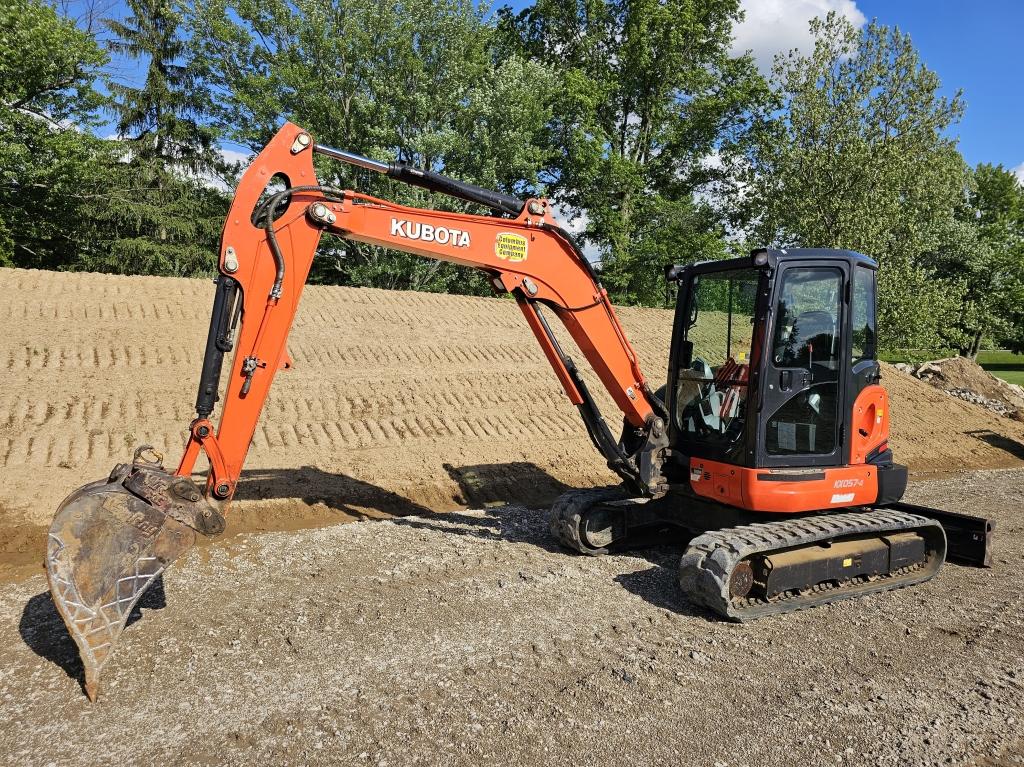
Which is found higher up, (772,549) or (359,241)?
(359,241)

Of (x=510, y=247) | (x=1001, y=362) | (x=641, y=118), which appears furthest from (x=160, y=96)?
(x=1001, y=362)

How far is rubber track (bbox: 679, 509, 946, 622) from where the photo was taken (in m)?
4.82

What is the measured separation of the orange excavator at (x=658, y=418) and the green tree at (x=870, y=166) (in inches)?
564

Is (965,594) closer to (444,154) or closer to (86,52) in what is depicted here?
(444,154)

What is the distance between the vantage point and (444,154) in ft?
73.2

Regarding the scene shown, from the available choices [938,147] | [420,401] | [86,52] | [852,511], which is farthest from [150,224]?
[938,147]

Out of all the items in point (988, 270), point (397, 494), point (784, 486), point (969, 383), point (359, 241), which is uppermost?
point (988, 270)

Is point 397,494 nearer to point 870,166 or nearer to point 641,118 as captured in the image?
point 870,166

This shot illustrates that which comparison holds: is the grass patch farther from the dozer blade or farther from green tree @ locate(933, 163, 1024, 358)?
the dozer blade

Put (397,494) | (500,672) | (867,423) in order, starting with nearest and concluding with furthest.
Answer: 1. (500,672)
2. (867,423)
3. (397,494)

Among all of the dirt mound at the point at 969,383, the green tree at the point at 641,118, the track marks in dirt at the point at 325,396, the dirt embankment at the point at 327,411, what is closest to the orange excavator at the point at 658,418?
the dirt embankment at the point at 327,411

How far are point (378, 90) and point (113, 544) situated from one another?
21.0m

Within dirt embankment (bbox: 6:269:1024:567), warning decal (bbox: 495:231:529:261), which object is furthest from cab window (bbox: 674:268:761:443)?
dirt embankment (bbox: 6:269:1024:567)

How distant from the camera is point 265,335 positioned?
4.42 m
